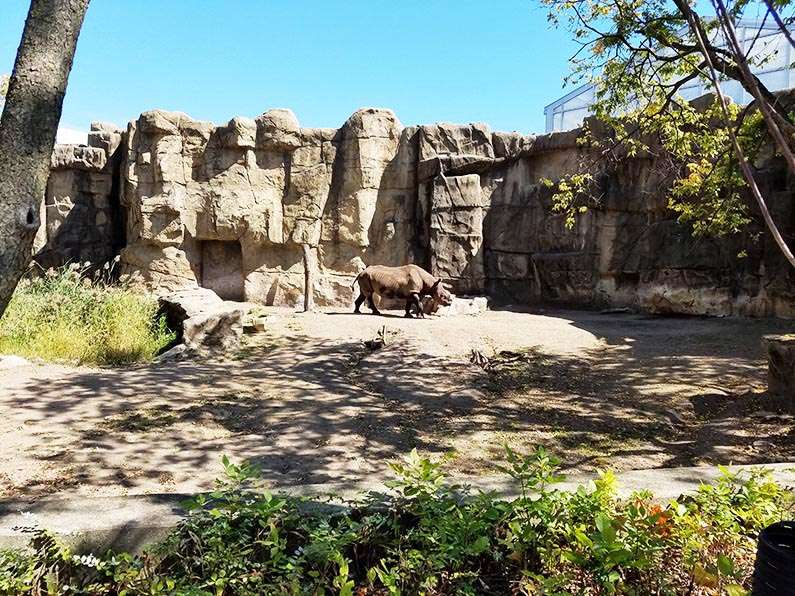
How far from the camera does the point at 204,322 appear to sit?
8188 mm

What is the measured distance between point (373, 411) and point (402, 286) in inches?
281

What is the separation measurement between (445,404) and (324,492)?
11.9ft

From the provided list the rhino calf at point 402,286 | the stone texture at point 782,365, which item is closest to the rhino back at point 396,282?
the rhino calf at point 402,286

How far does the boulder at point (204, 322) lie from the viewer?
8117 mm

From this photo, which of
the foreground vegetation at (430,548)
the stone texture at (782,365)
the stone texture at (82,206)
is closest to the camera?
the foreground vegetation at (430,548)

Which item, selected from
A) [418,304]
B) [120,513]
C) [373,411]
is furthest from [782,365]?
[418,304]

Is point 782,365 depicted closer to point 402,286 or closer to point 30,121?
point 30,121

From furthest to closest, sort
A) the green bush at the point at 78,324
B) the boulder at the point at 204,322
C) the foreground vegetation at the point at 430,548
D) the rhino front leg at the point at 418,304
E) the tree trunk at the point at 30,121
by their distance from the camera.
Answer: the rhino front leg at the point at 418,304 < the boulder at the point at 204,322 < the green bush at the point at 78,324 < the tree trunk at the point at 30,121 < the foreground vegetation at the point at 430,548

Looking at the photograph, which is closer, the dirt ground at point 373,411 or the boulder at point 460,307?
the dirt ground at point 373,411

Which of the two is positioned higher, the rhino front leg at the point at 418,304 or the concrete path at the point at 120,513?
the rhino front leg at the point at 418,304

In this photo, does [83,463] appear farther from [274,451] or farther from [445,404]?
[445,404]

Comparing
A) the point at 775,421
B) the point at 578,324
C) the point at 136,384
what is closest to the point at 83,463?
the point at 136,384

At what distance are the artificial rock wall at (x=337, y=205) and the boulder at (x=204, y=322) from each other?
724cm

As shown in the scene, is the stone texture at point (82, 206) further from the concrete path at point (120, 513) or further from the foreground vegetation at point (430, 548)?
the foreground vegetation at point (430, 548)
